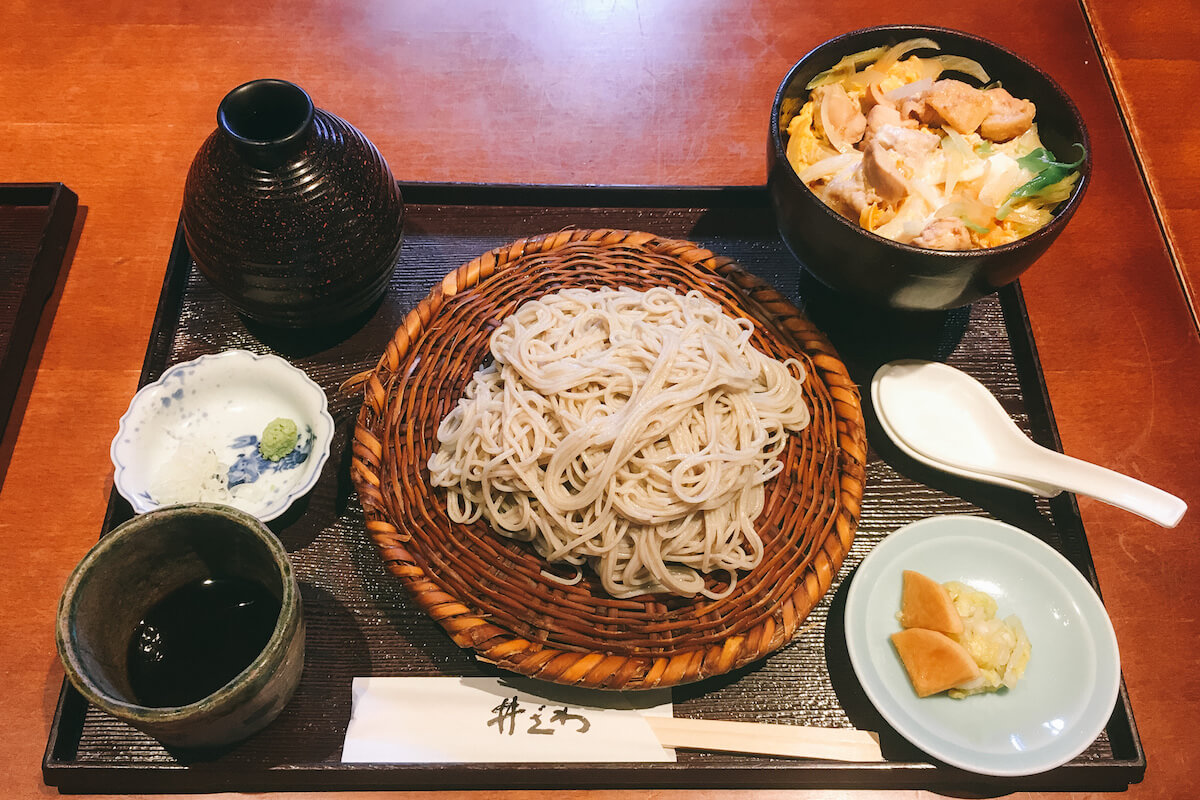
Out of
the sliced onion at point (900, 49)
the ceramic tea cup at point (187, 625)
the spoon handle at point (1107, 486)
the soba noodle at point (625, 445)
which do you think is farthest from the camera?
the sliced onion at point (900, 49)

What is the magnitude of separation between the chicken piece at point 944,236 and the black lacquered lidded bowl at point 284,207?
1.19m

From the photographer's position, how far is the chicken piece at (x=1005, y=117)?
5.75ft

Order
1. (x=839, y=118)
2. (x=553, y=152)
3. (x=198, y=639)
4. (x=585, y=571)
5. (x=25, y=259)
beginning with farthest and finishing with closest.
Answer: (x=553, y=152), (x=25, y=259), (x=839, y=118), (x=585, y=571), (x=198, y=639)

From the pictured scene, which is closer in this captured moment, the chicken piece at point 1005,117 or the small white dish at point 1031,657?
the small white dish at point 1031,657

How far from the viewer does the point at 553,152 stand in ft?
7.85

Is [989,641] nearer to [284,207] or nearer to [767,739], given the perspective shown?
[767,739]

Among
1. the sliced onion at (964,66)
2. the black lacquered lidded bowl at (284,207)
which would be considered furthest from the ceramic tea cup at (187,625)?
the sliced onion at (964,66)

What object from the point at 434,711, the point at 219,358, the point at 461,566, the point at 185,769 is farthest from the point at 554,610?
the point at 219,358

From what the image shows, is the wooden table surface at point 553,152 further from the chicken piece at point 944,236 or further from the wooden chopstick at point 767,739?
the chicken piece at point 944,236

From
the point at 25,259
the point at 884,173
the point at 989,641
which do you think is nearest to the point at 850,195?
the point at 884,173

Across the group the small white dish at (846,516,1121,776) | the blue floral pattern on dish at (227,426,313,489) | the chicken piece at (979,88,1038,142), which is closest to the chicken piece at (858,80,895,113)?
the chicken piece at (979,88,1038,142)

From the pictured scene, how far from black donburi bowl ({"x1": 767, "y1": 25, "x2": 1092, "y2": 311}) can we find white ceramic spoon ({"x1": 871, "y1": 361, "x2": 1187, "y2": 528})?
0.21m

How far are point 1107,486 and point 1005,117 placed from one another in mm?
861

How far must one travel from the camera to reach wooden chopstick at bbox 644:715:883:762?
146 centimetres
